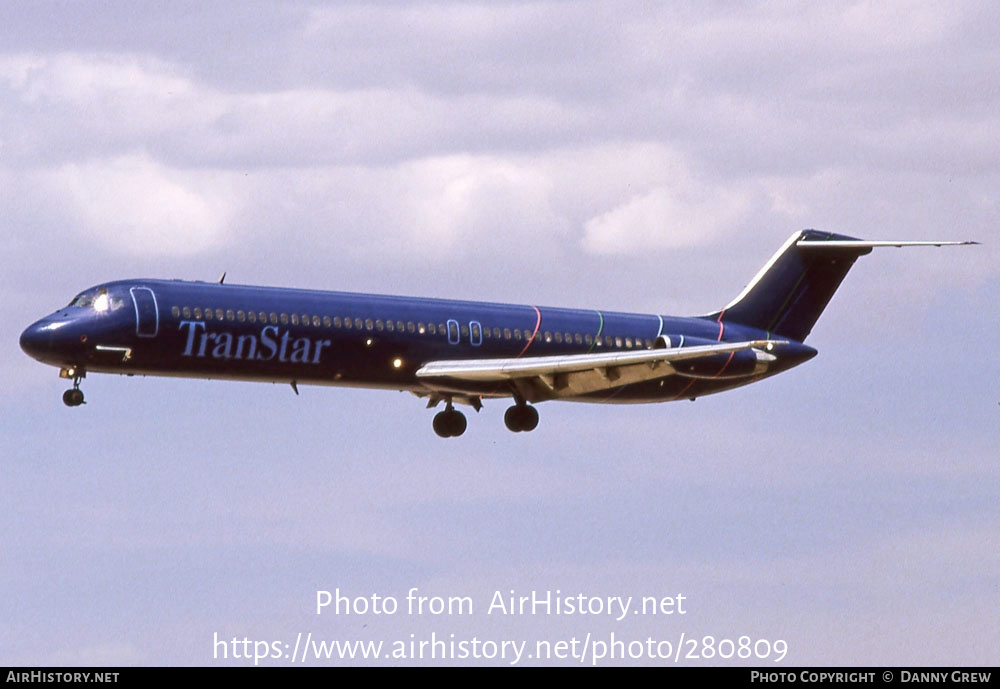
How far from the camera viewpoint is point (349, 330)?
199ft

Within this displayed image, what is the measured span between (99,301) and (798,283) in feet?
83.8

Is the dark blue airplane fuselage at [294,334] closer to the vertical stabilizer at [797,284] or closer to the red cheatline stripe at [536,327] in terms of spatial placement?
the red cheatline stripe at [536,327]

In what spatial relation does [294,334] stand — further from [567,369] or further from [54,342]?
[567,369]

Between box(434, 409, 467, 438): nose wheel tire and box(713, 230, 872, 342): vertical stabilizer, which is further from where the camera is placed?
box(713, 230, 872, 342): vertical stabilizer

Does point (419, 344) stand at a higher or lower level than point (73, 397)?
higher

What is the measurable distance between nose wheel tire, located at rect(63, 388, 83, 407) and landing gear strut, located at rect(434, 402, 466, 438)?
1282 centimetres

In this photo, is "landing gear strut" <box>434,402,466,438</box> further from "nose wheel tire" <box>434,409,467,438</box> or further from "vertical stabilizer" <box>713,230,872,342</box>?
"vertical stabilizer" <box>713,230,872,342</box>

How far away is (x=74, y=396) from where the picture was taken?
58.7 meters

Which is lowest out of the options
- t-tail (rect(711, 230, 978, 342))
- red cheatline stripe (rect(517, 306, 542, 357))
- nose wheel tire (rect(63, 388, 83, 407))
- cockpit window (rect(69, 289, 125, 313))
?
nose wheel tire (rect(63, 388, 83, 407))

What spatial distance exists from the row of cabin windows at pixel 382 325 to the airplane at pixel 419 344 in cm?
4

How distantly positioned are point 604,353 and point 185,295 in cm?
1389

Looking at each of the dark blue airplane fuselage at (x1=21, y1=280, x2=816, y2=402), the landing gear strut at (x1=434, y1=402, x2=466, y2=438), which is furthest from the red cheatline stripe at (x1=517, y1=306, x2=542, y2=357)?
the landing gear strut at (x1=434, y1=402, x2=466, y2=438)

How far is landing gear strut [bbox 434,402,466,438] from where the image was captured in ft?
220

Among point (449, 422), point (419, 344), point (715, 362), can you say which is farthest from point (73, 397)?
point (715, 362)
